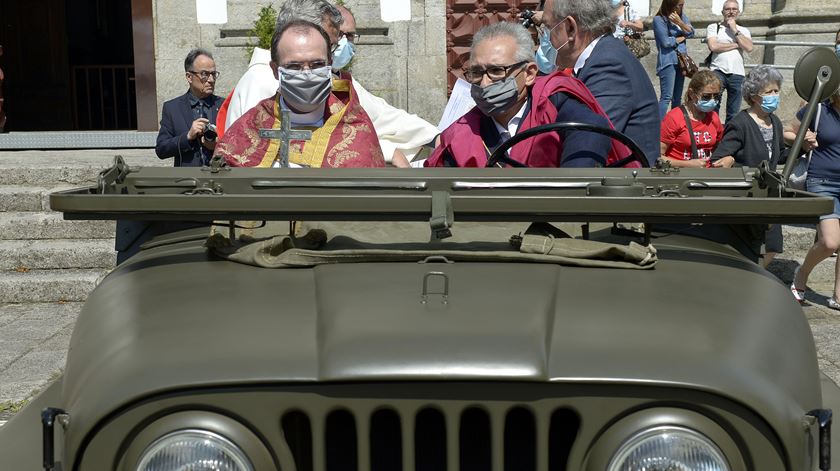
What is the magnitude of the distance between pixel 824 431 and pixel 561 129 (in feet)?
5.24

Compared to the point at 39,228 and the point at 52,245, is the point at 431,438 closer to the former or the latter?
the point at 52,245

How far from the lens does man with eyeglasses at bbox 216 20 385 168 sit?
4191 millimetres

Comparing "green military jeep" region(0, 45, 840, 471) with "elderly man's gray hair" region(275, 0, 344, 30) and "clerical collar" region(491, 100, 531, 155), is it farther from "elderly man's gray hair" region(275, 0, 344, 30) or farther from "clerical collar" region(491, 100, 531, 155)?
"elderly man's gray hair" region(275, 0, 344, 30)

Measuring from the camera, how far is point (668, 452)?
81.3 inches

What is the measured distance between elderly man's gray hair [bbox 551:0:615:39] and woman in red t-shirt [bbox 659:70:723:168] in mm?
3152

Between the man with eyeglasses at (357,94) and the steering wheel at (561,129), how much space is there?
99 centimetres

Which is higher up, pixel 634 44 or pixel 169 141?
pixel 634 44

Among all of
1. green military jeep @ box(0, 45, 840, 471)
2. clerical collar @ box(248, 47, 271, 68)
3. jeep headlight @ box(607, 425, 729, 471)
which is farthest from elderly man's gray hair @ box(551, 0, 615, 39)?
jeep headlight @ box(607, 425, 729, 471)

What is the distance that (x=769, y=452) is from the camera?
2.11m

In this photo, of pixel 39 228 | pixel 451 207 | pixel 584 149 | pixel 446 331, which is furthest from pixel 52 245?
pixel 446 331

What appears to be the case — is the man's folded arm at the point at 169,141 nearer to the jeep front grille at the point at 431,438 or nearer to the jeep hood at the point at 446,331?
the jeep hood at the point at 446,331

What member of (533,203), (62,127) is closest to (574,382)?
(533,203)

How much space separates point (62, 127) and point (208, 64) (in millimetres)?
11123

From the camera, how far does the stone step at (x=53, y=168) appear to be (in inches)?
403
